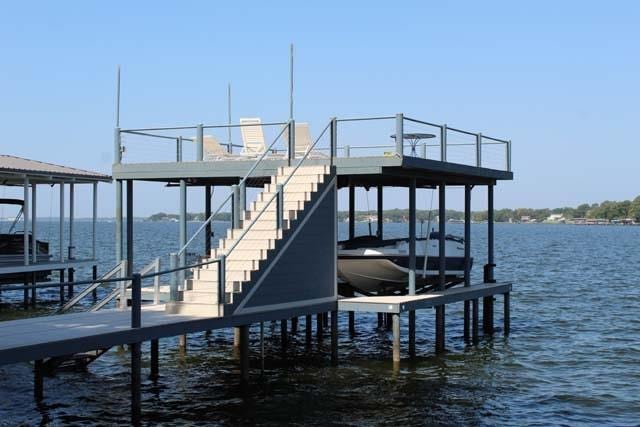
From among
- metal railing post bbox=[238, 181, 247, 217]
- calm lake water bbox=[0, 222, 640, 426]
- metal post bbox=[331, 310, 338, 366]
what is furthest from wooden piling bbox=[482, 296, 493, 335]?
metal railing post bbox=[238, 181, 247, 217]

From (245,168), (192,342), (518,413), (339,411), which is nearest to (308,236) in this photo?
(245,168)

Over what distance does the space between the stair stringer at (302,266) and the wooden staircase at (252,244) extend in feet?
0.22

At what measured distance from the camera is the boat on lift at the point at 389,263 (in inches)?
882

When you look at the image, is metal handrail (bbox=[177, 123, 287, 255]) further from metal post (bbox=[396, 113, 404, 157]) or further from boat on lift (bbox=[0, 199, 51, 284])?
boat on lift (bbox=[0, 199, 51, 284])

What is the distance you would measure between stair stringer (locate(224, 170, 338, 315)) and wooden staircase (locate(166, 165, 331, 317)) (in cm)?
7

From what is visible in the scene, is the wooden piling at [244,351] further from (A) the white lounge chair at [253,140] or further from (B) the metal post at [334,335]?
(A) the white lounge chair at [253,140]

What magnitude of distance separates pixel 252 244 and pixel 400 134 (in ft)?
13.1

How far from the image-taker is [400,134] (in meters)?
19.7

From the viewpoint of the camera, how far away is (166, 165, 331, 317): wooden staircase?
17.3 metres

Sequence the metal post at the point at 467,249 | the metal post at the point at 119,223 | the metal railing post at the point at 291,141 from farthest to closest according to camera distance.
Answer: the metal post at the point at 467,249 < the metal post at the point at 119,223 < the metal railing post at the point at 291,141

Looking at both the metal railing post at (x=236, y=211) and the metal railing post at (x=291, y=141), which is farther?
the metal railing post at (x=291, y=141)

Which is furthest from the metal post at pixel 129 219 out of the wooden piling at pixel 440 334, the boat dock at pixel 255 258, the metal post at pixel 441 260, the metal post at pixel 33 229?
the metal post at pixel 33 229

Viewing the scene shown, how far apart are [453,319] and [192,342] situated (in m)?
11.0

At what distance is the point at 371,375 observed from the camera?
2038 centimetres
